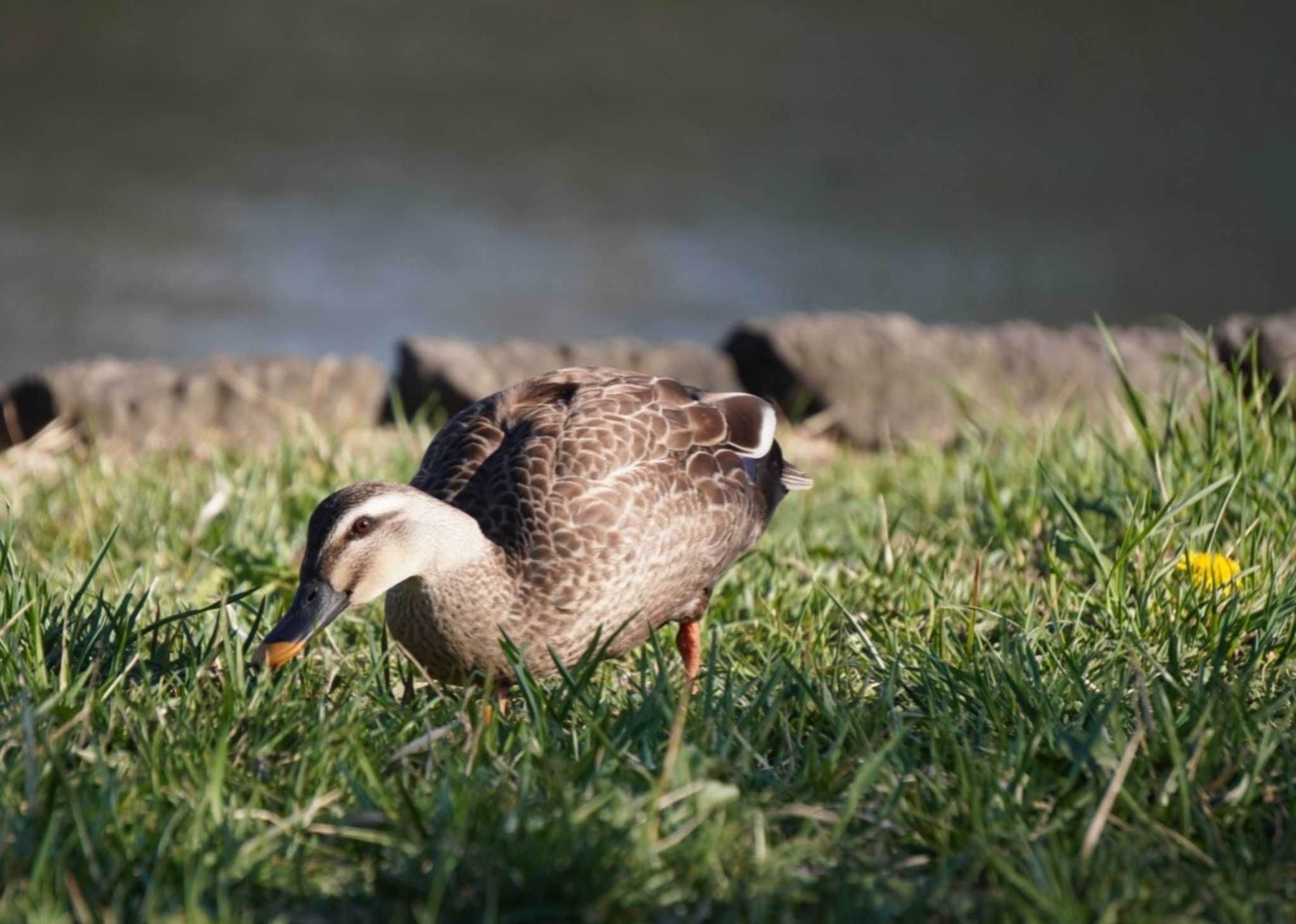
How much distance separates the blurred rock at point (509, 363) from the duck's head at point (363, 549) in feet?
11.7

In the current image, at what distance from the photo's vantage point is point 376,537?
2477mm

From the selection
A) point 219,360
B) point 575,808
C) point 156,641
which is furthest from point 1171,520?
point 219,360

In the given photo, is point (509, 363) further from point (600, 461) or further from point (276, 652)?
point (276, 652)

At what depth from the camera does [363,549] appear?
2.47m

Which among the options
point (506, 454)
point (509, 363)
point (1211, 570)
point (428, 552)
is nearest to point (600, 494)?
point (506, 454)

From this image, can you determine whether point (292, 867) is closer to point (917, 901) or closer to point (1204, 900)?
point (917, 901)

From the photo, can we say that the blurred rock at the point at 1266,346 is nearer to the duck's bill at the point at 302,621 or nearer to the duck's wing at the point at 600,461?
the duck's wing at the point at 600,461

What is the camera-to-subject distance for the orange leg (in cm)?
299

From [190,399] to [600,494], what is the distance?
379 cm

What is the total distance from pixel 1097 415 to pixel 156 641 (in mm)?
4532

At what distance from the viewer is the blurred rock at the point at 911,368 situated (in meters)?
6.39

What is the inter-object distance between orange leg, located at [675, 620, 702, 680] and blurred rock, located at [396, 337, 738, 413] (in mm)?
3229

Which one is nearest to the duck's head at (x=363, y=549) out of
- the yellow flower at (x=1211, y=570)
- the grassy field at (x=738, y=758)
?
the grassy field at (x=738, y=758)

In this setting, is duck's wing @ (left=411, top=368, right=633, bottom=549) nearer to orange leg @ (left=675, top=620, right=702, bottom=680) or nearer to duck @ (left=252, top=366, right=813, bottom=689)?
duck @ (left=252, top=366, right=813, bottom=689)
